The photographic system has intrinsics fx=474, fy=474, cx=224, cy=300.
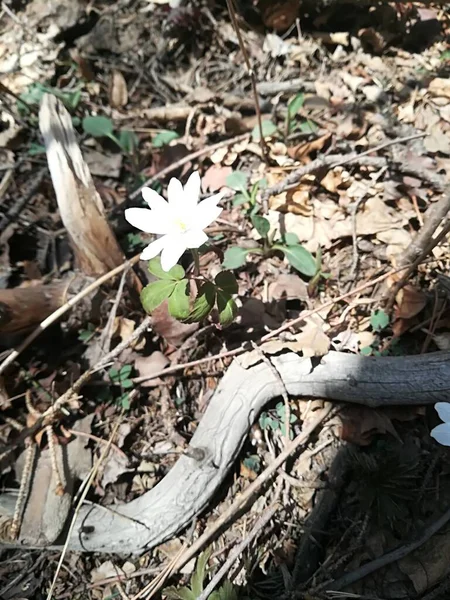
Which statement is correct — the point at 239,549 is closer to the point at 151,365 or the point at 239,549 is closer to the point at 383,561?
the point at 383,561

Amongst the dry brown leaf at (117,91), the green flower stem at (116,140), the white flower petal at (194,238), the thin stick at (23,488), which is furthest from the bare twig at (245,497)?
the dry brown leaf at (117,91)

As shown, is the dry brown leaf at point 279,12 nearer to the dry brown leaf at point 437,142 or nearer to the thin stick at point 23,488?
the dry brown leaf at point 437,142

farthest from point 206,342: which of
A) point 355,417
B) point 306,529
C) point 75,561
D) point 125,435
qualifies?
point 75,561

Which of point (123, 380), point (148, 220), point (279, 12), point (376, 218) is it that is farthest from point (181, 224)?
point (279, 12)

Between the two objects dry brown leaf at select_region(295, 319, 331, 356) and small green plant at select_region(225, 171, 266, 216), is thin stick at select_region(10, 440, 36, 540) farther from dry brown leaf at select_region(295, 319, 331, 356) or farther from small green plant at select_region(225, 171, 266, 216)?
small green plant at select_region(225, 171, 266, 216)

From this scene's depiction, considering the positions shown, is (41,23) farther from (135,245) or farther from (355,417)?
(355,417)
